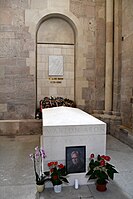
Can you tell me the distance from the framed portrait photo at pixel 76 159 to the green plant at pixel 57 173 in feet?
0.45

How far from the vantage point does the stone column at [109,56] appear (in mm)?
5365

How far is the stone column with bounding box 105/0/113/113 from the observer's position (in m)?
5.36

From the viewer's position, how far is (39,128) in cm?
523

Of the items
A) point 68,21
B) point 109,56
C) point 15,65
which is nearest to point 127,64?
point 109,56

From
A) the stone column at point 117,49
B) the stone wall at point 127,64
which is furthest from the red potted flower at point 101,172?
the stone column at point 117,49

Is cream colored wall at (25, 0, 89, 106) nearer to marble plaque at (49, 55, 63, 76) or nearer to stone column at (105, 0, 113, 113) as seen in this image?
marble plaque at (49, 55, 63, 76)

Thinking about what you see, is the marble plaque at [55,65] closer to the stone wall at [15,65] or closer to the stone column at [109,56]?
the stone wall at [15,65]

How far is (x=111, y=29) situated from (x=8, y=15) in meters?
2.88

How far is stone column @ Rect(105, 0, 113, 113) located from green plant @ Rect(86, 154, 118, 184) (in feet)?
11.0

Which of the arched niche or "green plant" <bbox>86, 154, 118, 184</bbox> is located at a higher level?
the arched niche

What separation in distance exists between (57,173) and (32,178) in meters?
0.68

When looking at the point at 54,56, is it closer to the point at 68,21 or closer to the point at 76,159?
the point at 68,21

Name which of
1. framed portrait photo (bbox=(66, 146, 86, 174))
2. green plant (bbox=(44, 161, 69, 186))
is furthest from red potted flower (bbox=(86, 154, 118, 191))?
green plant (bbox=(44, 161, 69, 186))

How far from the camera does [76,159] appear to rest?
2.30 metres
